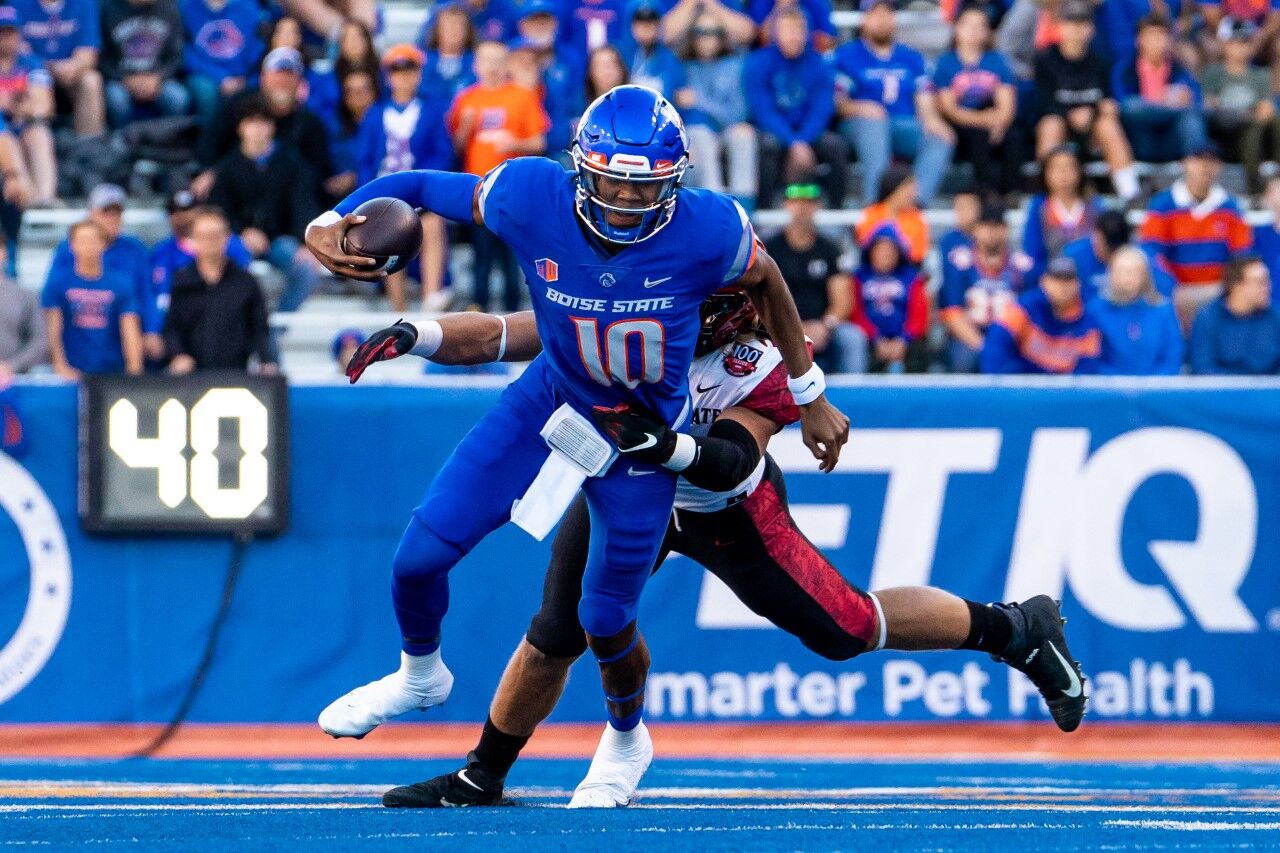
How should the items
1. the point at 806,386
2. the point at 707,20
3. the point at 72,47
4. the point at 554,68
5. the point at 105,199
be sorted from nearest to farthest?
1. the point at 806,386
2. the point at 105,199
3. the point at 554,68
4. the point at 707,20
5. the point at 72,47

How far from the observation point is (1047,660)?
6.23 meters

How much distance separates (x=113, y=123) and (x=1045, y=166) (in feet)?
16.8

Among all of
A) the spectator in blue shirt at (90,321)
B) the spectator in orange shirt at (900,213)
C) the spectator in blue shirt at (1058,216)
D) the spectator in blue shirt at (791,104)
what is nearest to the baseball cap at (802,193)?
the spectator in orange shirt at (900,213)

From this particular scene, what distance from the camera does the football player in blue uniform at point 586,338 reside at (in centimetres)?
535

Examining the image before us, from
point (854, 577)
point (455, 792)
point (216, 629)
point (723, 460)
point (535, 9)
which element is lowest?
point (216, 629)

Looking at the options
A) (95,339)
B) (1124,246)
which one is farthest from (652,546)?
(1124,246)

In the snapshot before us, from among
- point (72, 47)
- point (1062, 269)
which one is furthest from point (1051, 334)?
point (72, 47)

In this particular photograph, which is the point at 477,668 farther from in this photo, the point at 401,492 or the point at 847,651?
the point at 847,651

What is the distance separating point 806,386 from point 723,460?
412 mm

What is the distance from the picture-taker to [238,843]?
455 cm

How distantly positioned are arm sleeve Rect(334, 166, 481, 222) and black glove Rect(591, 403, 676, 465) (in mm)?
661

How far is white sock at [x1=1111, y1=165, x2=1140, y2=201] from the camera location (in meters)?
11.3

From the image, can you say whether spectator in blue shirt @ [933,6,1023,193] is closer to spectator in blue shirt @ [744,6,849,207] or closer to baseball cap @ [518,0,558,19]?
spectator in blue shirt @ [744,6,849,207]

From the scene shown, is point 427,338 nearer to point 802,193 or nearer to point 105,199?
point 802,193
